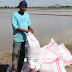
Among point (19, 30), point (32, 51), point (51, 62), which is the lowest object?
point (51, 62)

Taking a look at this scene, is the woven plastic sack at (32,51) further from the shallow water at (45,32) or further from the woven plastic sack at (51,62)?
the shallow water at (45,32)

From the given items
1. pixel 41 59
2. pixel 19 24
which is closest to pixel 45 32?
pixel 41 59

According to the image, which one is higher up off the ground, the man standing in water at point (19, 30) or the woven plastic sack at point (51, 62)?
the man standing in water at point (19, 30)

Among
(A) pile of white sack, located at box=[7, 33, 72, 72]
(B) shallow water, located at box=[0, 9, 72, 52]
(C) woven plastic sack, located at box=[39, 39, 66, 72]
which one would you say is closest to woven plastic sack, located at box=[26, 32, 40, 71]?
(A) pile of white sack, located at box=[7, 33, 72, 72]

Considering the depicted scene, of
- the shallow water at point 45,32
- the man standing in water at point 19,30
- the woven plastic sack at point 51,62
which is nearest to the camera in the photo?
the man standing in water at point 19,30

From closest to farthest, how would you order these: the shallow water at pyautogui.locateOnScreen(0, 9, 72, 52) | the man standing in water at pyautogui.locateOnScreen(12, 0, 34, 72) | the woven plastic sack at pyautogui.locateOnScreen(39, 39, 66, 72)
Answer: the man standing in water at pyautogui.locateOnScreen(12, 0, 34, 72), the woven plastic sack at pyautogui.locateOnScreen(39, 39, 66, 72), the shallow water at pyautogui.locateOnScreen(0, 9, 72, 52)

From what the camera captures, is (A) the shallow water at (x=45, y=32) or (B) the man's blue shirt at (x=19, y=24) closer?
(B) the man's blue shirt at (x=19, y=24)

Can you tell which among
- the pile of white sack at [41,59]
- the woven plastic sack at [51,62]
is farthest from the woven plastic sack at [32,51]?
the woven plastic sack at [51,62]

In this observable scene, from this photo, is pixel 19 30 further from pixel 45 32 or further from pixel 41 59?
pixel 45 32

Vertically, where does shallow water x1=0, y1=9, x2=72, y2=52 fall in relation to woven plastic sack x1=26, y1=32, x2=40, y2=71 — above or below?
below

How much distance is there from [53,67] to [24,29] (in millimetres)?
778

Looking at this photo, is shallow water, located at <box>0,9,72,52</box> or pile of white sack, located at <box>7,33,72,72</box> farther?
shallow water, located at <box>0,9,72,52</box>

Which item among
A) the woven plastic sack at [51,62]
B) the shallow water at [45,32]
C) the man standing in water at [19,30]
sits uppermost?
the man standing in water at [19,30]

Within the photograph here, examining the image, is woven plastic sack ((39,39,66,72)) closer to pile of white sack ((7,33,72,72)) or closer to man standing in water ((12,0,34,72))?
pile of white sack ((7,33,72,72))
